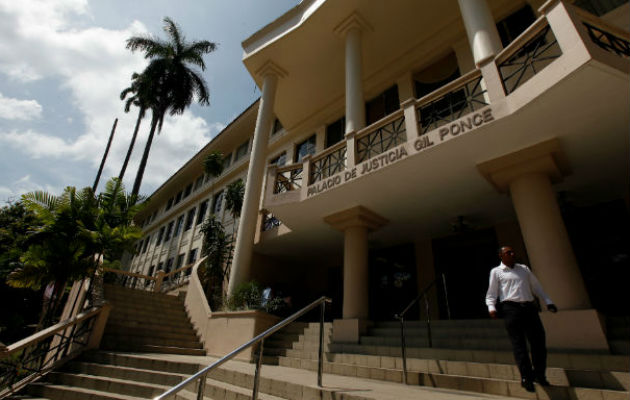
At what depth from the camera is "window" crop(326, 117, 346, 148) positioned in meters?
13.3

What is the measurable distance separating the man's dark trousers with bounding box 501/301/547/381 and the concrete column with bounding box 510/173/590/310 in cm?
171

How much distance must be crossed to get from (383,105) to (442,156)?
6705 mm

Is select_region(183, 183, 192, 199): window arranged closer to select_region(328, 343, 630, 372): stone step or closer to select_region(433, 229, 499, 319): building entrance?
select_region(433, 229, 499, 319): building entrance

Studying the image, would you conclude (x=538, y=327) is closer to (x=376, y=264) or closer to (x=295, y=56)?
(x=376, y=264)

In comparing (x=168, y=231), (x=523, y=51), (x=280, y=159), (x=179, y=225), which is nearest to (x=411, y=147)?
(x=523, y=51)

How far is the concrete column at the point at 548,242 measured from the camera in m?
4.80

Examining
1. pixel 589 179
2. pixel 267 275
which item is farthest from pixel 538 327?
pixel 267 275

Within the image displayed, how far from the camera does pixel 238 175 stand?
1981cm

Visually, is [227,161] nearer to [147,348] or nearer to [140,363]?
[147,348]

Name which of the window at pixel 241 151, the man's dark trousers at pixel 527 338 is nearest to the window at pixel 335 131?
the window at pixel 241 151

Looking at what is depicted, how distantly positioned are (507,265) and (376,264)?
7797 mm

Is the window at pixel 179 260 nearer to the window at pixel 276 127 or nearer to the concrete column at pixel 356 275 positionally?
the window at pixel 276 127

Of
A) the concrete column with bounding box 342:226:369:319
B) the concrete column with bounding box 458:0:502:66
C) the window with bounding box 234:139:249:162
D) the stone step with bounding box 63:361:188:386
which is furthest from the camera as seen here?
the window with bounding box 234:139:249:162

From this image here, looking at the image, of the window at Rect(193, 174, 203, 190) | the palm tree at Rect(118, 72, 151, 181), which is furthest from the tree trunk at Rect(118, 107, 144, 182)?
the window at Rect(193, 174, 203, 190)
